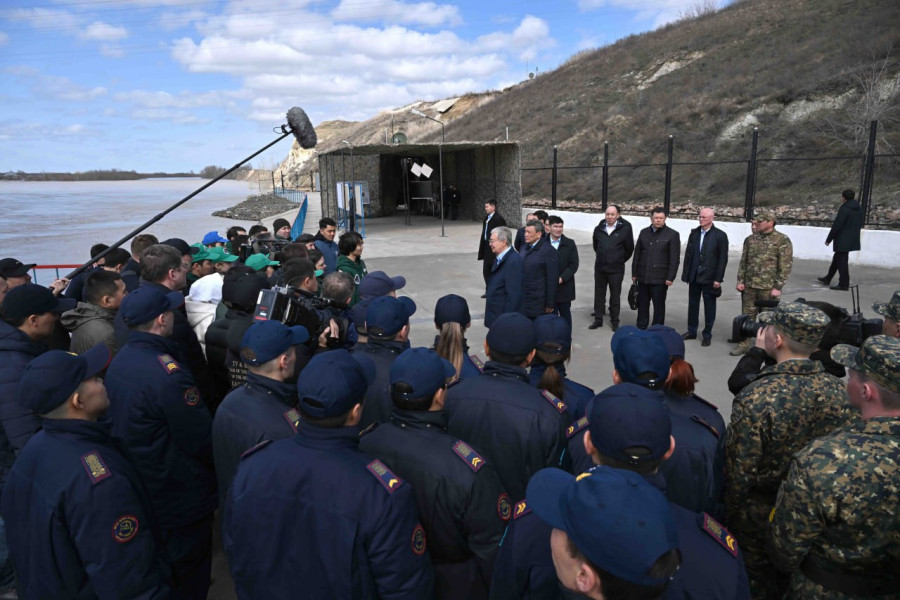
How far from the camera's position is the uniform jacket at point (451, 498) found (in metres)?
1.98

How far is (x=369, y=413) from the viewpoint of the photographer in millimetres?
3070

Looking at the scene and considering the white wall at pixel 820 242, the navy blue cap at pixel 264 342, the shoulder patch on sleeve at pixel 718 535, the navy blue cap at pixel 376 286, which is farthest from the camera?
the white wall at pixel 820 242

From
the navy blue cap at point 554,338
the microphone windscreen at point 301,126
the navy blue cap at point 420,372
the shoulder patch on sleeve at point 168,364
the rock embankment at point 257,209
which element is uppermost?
the microphone windscreen at point 301,126

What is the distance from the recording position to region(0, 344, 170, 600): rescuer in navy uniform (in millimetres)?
1898

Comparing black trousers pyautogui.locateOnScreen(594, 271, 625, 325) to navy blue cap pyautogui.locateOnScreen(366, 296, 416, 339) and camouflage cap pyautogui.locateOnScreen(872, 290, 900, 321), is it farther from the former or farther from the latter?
navy blue cap pyautogui.locateOnScreen(366, 296, 416, 339)

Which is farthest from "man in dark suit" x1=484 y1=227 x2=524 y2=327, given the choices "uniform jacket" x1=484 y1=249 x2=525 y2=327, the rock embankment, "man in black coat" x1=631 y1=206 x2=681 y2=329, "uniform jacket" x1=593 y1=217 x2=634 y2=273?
the rock embankment

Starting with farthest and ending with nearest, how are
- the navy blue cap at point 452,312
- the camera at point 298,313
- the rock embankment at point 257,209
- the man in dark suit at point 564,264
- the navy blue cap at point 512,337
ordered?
1. the rock embankment at point 257,209
2. the man in dark suit at point 564,264
3. the navy blue cap at point 452,312
4. the camera at point 298,313
5. the navy blue cap at point 512,337

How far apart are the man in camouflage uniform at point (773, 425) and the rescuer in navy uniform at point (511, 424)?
2.58 feet

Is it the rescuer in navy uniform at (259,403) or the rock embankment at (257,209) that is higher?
the rock embankment at (257,209)

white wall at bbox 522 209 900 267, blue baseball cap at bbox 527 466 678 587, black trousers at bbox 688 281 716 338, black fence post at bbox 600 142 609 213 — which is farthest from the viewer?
black fence post at bbox 600 142 609 213

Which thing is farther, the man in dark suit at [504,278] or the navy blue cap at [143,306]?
the man in dark suit at [504,278]

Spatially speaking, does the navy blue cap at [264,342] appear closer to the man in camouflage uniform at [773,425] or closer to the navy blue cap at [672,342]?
the navy blue cap at [672,342]

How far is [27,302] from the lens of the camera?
317 cm

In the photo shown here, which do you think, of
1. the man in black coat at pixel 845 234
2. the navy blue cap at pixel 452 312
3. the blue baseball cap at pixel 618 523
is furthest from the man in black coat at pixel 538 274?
the man in black coat at pixel 845 234
